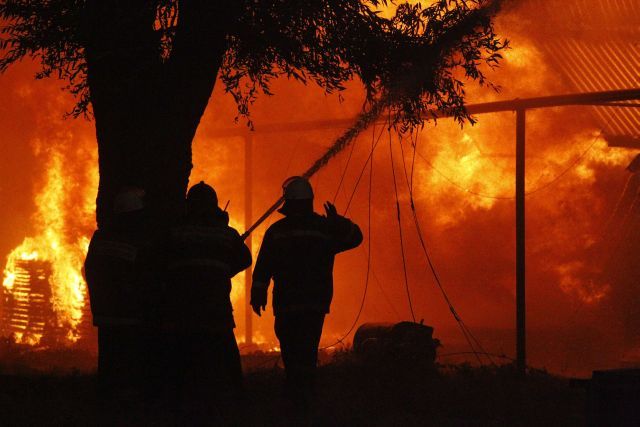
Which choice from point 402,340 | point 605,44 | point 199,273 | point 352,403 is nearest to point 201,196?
point 199,273

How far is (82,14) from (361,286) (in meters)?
18.2

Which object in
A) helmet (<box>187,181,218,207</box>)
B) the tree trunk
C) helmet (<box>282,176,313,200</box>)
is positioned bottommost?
helmet (<box>187,181,218,207</box>)

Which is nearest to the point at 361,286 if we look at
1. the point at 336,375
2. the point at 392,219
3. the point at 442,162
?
the point at 392,219

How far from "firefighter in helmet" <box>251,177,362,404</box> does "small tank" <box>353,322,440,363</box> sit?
3.86m

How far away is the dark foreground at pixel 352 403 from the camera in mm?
7188

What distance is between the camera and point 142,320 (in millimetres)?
7750

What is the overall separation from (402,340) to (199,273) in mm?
6201

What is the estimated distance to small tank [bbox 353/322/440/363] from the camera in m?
12.0

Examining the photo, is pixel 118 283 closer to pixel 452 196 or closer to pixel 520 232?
pixel 520 232

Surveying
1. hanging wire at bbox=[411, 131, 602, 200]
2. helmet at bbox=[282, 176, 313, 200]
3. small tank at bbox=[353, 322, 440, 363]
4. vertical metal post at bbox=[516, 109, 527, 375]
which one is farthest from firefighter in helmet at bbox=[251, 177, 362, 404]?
hanging wire at bbox=[411, 131, 602, 200]

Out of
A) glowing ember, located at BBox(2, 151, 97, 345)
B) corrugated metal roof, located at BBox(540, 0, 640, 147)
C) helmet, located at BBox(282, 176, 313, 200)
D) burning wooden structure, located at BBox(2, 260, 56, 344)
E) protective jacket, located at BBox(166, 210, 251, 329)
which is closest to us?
protective jacket, located at BBox(166, 210, 251, 329)

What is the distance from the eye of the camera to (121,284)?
25.1ft

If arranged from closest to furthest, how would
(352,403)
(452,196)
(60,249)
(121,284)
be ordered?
(121,284), (352,403), (60,249), (452,196)

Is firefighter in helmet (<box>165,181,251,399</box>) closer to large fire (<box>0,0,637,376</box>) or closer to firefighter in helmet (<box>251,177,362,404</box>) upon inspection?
firefighter in helmet (<box>251,177,362,404</box>)
